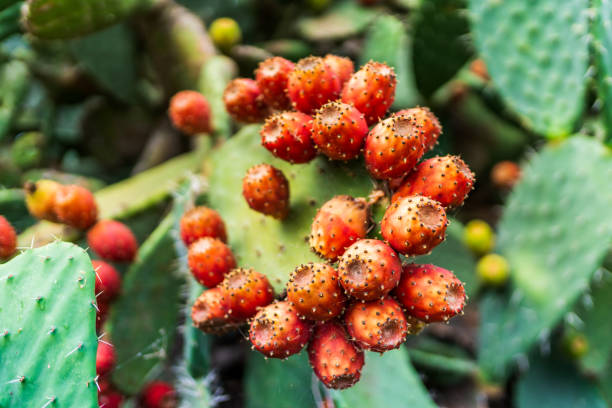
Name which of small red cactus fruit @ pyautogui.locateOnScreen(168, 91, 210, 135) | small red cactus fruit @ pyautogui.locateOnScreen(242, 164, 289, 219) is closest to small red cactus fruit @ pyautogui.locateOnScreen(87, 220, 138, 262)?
small red cactus fruit @ pyautogui.locateOnScreen(168, 91, 210, 135)

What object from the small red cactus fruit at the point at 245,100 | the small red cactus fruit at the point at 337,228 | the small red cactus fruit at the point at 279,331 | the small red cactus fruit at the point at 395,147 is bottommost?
the small red cactus fruit at the point at 279,331

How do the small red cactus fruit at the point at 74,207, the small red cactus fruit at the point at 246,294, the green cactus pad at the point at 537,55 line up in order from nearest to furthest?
the small red cactus fruit at the point at 246,294, the small red cactus fruit at the point at 74,207, the green cactus pad at the point at 537,55

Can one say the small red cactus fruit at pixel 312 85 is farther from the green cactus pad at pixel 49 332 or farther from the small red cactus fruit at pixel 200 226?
the green cactus pad at pixel 49 332

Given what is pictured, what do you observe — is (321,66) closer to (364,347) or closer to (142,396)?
(364,347)

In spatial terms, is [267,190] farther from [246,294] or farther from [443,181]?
[443,181]

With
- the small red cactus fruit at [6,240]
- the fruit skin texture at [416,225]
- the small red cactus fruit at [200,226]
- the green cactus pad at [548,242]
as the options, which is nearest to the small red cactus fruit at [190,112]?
the small red cactus fruit at [200,226]

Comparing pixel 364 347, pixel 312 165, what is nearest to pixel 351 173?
pixel 312 165
